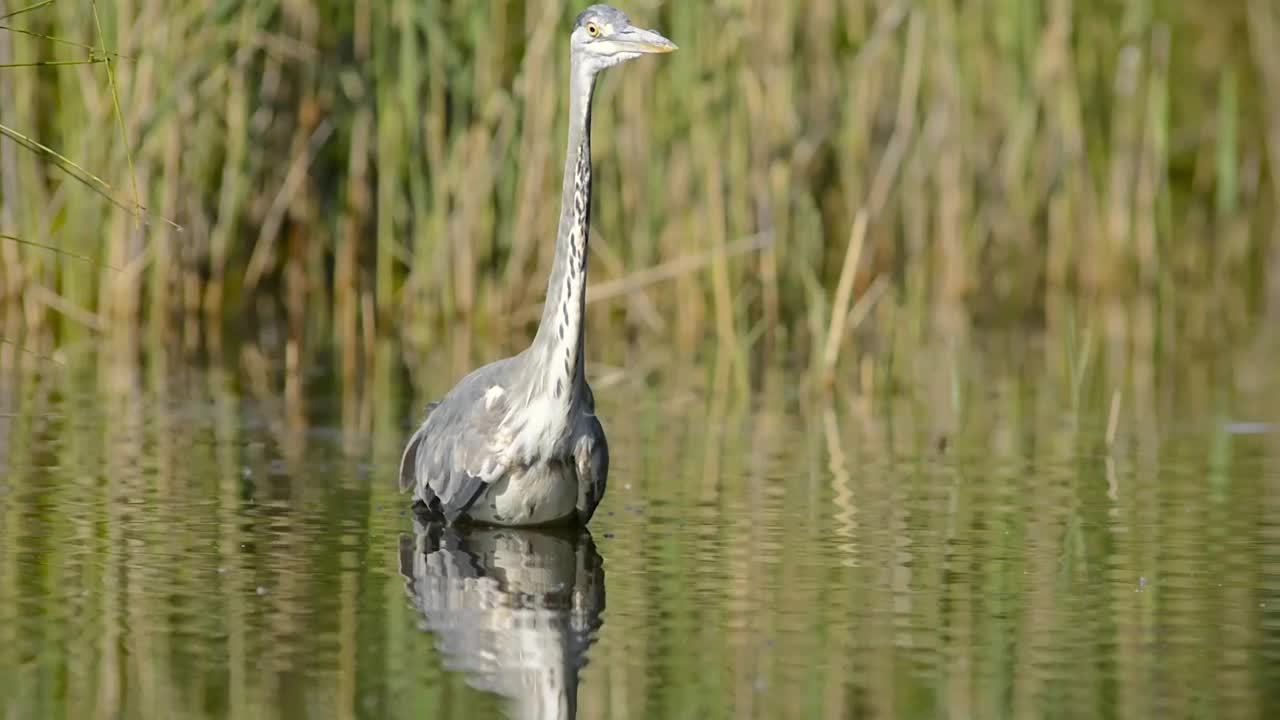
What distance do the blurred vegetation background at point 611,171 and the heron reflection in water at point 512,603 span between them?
3.56m

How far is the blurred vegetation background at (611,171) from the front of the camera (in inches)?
435

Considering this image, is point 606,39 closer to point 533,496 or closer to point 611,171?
point 533,496

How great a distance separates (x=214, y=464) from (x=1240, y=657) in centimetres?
399

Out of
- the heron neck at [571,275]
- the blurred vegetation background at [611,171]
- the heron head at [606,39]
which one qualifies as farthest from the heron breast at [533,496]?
the blurred vegetation background at [611,171]

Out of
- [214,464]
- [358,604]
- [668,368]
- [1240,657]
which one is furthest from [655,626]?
[668,368]

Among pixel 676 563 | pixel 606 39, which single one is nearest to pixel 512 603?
pixel 676 563

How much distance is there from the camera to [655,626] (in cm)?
539

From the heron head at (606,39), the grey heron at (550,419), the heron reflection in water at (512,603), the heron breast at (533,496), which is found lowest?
the heron reflection in water at (512,603)

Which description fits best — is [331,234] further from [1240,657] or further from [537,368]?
[1240,657]

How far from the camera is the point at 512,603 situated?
5.74 m

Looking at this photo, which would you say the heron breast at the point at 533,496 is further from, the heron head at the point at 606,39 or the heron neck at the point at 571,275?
the heron head at the point at 606,39

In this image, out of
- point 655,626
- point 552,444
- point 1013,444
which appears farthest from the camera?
point 1013,444

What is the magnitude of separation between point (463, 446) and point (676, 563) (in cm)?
84

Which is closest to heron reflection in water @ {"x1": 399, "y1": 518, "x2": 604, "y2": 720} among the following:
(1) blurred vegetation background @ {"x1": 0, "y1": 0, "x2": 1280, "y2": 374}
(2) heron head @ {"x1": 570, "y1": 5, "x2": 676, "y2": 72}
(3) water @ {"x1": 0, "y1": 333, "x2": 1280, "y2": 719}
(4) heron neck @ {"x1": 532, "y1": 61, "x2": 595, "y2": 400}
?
(3) water @ {"x1": 0, "y1": 333, "x2": 1280, "y2": 719}
